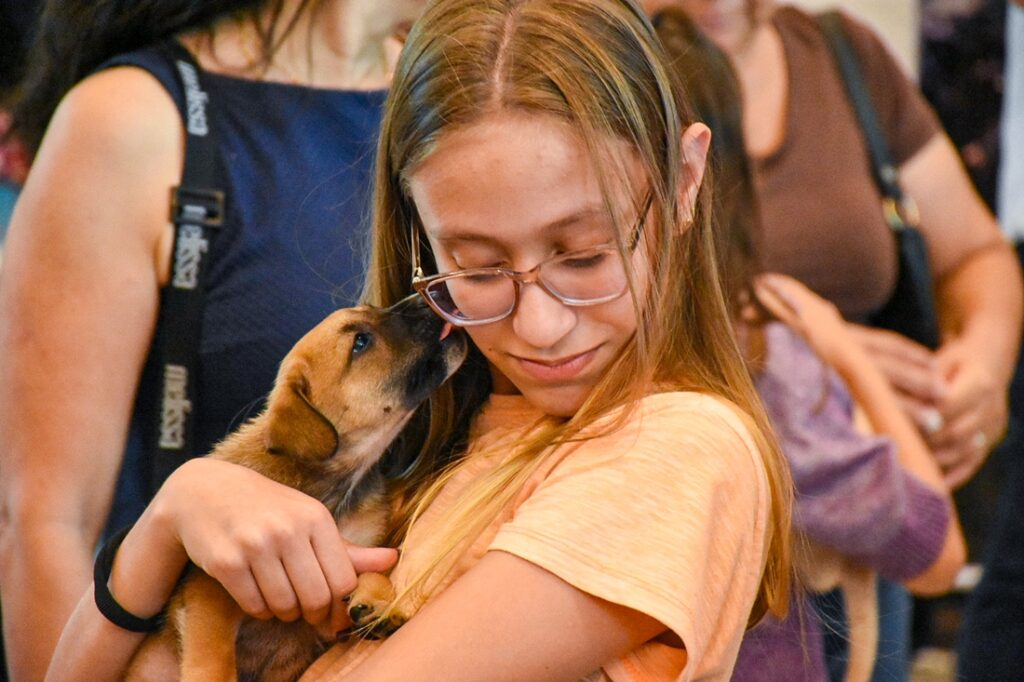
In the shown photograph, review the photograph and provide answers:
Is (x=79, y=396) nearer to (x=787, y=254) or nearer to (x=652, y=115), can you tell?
(x=652, y=115)

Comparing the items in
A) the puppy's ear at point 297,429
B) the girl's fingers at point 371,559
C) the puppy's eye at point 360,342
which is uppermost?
the puppy's eye at point 360,342

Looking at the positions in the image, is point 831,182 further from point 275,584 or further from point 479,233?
point 275,584

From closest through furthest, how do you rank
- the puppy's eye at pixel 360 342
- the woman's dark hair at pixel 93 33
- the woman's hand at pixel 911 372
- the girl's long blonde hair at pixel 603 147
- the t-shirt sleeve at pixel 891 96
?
the girl's long blonde hair at pixel 603 147 → the puppy's eye at pixel 360 342 → the woman's dark hair at pixel 93 33 → the woman's hand at pixel 911 372 → the t-shirt sleeve at pixel 891 96

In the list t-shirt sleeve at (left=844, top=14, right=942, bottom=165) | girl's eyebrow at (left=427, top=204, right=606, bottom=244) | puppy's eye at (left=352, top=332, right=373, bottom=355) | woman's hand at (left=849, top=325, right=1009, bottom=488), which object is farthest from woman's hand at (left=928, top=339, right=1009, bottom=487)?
girl's eyebrow at (left=427, top=204, right=606, bottom=244)

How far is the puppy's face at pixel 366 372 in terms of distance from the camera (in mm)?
1458

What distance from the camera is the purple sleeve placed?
1.94 m

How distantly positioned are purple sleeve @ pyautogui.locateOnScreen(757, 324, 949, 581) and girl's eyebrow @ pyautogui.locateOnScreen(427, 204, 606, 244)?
2.90ft

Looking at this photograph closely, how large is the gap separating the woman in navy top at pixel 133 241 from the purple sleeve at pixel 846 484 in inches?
31.0

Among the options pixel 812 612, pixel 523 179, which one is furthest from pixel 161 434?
pixel 812 612

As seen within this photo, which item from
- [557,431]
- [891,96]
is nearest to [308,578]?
[557,431]

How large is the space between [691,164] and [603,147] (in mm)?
Answer: 158

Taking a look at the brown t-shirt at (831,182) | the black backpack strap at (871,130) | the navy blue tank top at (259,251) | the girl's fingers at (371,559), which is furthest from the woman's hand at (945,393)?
the girl's fingers at (371,559)

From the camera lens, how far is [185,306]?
1.52m

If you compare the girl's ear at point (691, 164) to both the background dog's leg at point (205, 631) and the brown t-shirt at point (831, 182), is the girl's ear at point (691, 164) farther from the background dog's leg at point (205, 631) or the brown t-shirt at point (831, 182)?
the brown t-shirt at point (831, 182)
